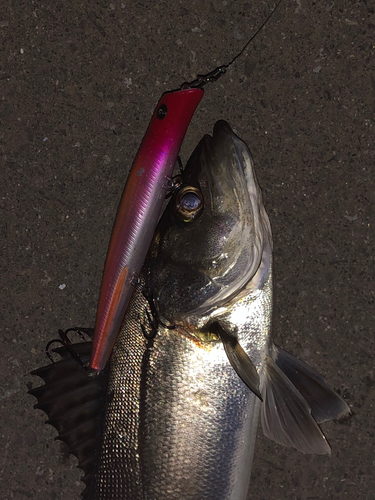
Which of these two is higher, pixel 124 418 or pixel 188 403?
pixel 188 403

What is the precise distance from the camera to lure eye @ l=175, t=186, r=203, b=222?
190 centimetres

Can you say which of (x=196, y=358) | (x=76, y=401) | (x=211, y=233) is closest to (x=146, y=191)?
(x=211, y=233)

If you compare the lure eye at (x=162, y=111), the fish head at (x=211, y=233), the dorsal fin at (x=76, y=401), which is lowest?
the dorsal fin at (x=76, y=401)

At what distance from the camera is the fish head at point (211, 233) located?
1892 millimetres

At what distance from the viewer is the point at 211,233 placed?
1.90 metres

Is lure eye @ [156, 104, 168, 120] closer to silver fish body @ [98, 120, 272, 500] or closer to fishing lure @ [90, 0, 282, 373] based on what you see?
fishing lure @ [90, 0, 282, 373]

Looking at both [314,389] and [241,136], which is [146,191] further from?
[314,389]

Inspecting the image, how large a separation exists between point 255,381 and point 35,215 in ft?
5.40

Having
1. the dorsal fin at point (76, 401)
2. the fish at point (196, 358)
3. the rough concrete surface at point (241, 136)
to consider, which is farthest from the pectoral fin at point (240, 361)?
the rough concrete surface at point (241, 136)

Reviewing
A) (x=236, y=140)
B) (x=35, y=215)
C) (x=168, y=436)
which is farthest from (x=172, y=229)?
(x=35, y=215)

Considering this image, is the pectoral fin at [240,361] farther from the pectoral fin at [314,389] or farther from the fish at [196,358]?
the pectoral fin at [314,389]

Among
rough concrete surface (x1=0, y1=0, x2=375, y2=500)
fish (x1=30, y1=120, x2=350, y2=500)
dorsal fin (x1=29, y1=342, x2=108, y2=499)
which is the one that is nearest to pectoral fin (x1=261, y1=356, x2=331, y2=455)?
fish (x1=30, y1=120, x2=350, y2=500)

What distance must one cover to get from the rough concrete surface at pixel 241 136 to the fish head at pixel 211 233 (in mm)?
681

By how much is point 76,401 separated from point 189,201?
114 centimetres
